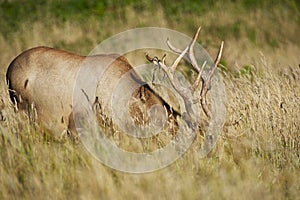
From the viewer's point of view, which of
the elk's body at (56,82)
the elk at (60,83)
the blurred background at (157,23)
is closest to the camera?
the elk at (60,83)

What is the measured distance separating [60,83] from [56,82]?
0.06 m

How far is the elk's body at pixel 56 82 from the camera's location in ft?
19.9

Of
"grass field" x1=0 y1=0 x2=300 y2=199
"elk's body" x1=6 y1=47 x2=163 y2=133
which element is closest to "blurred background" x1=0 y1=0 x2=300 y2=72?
"elk's body" x1=6 y1=47 x2=163 y2=133

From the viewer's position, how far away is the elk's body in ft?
19.9

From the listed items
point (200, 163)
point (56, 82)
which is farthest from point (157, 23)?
point (200, 163)

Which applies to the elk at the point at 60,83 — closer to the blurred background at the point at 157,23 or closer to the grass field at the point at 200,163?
the grass field at the point at 200,163

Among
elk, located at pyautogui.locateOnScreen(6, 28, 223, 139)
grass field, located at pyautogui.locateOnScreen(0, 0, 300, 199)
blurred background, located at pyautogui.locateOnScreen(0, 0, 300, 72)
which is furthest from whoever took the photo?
blurred background, located at pyautogui.locateOnScreen(0, 0, 300, 72)

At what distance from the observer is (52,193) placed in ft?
13.5

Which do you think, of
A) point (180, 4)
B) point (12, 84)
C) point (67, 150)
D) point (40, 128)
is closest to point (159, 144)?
point (67, 150)

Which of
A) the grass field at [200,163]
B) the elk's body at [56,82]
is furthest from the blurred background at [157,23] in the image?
the grass field at [200,163]

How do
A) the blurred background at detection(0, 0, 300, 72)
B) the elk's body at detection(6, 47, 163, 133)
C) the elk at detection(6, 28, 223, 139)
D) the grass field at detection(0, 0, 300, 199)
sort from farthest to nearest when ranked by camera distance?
the blurred background at detection(0, 0, 300, 72) → the elk's body at detection(6, 47, 163, 133) → the elk at detection(6, 28, 223, 139) → the grass field at detection(0, 0, 300, 199)

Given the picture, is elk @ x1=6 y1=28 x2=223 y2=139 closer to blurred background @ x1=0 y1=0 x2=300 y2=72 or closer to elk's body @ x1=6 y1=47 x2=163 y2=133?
elk's body @ x1=6 y1=47 x2=163 y2=133

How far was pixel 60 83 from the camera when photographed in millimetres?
6301

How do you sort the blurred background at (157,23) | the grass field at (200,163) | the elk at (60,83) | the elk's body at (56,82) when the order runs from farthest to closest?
the blurred background at (157,23) < the elk's body at (56,82) < the elk at (60,83) < the grass field at (200,163)
